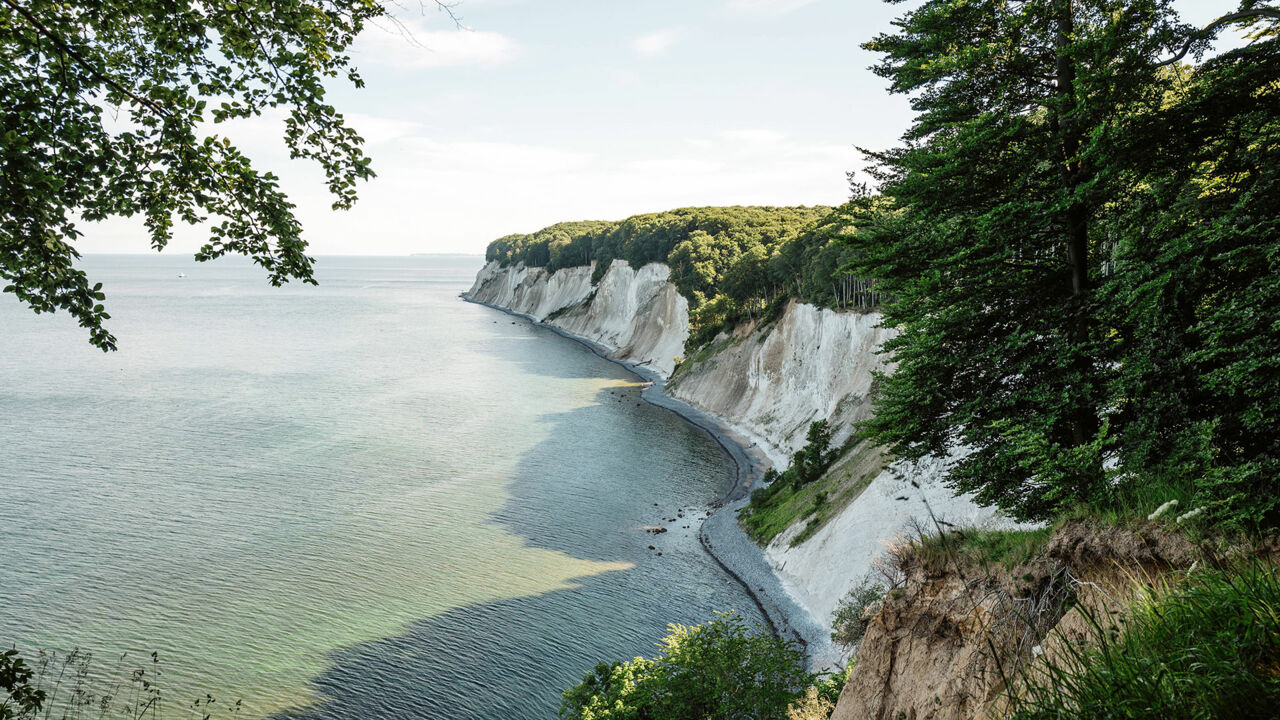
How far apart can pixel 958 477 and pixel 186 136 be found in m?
13.8

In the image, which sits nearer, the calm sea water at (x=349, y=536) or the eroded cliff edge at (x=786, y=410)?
the calm sea water at (x=349, y=536)

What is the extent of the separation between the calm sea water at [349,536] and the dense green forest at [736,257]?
1740 centimetres

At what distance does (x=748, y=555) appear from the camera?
40219 mm

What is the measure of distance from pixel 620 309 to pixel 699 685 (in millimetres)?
110082

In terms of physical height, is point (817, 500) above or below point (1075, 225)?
below

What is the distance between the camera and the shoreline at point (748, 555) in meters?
31.1

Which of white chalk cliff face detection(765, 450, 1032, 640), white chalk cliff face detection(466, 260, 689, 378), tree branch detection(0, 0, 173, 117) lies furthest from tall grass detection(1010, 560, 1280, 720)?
white chalk cliff face detection(466, 260, 689, 378)

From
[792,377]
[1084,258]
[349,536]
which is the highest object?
[1084,258]

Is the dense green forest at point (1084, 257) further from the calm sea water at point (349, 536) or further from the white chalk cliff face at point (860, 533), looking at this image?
the calm sea water at point (349, 536)

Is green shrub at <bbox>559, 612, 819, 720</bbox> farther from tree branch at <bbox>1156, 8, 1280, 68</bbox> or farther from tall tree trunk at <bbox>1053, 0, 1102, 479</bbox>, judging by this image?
tree branch at <bbox>1156, 8, 1280, 68</bbox>

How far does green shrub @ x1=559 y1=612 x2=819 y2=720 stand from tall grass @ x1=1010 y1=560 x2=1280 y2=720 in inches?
672

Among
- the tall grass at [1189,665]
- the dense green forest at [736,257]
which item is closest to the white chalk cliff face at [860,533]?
the dense green forest at [736,257]

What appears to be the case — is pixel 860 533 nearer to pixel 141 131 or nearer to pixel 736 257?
pixel 141 131

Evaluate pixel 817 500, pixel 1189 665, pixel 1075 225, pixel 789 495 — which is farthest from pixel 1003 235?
pixel 789 495
